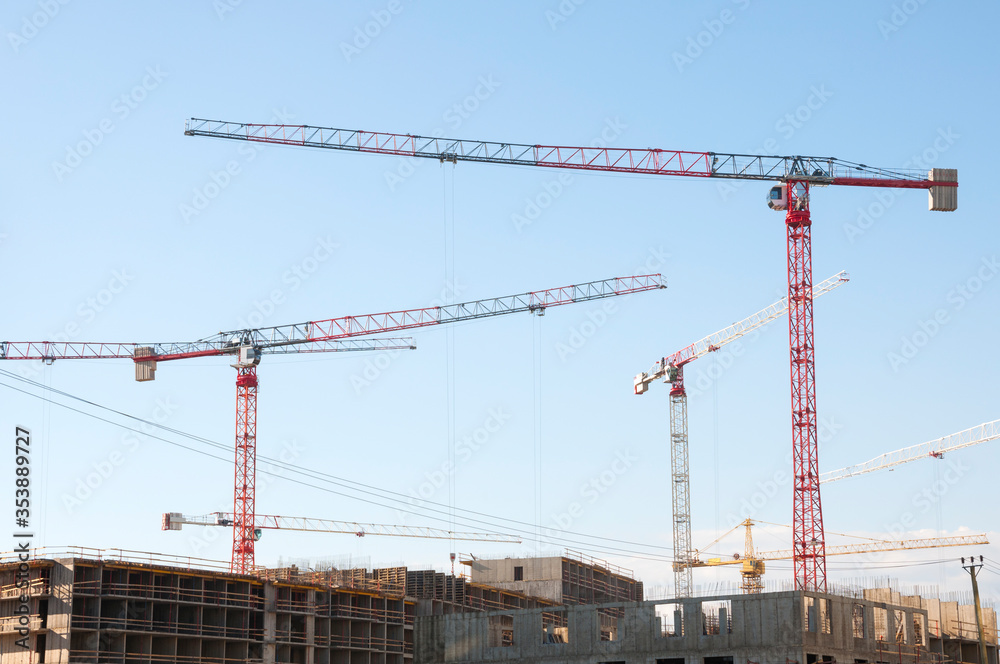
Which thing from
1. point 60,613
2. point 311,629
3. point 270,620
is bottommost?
point 311,629

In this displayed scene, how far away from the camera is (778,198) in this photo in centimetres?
9169

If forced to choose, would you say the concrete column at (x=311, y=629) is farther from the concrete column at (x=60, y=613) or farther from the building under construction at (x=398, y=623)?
the concrete column at (x=60, y=613)

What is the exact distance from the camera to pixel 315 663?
77.2 m

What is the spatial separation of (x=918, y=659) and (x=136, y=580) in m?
38.9

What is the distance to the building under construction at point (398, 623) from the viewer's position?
5266 cm

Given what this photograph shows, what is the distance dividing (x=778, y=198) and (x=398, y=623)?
130 ft

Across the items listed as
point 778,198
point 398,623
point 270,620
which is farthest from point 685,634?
point 778,198

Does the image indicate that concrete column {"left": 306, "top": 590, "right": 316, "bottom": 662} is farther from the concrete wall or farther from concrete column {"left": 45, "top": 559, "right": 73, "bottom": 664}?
A: the concrete wall

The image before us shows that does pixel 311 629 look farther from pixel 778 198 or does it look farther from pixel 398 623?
pixel 778 198

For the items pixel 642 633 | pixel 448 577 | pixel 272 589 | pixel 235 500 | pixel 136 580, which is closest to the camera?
pixel 642 633

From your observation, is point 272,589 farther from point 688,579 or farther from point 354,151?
point 688,579

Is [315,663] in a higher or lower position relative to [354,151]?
lower

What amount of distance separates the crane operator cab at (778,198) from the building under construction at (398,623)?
102 feet

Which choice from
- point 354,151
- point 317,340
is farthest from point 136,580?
point 317,340
